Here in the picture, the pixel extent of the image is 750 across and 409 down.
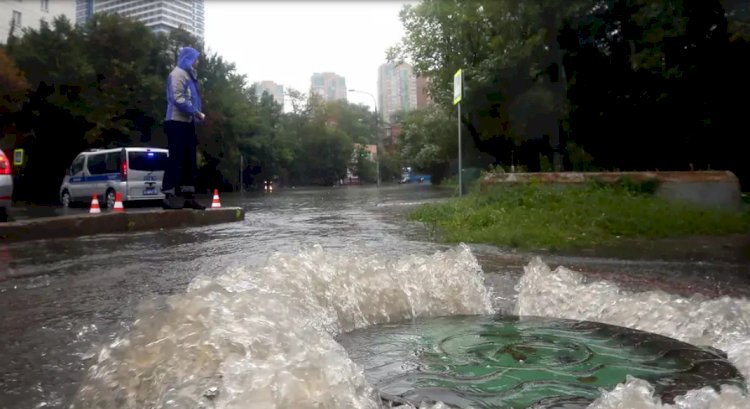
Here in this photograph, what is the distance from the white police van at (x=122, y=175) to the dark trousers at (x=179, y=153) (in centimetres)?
785

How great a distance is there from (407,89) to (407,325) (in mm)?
84398

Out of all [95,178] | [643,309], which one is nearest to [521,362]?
[643,309]

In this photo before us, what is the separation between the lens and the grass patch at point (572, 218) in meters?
6.73

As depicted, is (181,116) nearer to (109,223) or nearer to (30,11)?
(109,223)

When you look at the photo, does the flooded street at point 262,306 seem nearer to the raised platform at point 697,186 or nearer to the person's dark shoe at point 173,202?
the person's dark shoe at point 173,202

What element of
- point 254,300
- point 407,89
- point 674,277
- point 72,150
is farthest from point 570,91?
point 407,89

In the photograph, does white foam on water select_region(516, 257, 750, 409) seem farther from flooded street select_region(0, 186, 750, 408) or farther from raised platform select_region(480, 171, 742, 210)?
raised platform select_region(480, 171, 742, 210)

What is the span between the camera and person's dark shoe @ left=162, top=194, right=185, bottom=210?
8.72m

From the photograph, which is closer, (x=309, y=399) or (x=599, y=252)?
(x=309, y=399)

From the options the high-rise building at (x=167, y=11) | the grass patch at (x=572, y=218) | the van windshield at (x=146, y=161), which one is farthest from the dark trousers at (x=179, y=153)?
the high-rise building at (x=167, y=11)

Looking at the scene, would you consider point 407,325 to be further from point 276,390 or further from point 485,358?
point 276,390

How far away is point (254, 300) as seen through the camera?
2.39 meters

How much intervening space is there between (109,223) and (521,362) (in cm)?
601

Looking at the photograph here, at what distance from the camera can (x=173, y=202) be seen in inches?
348
